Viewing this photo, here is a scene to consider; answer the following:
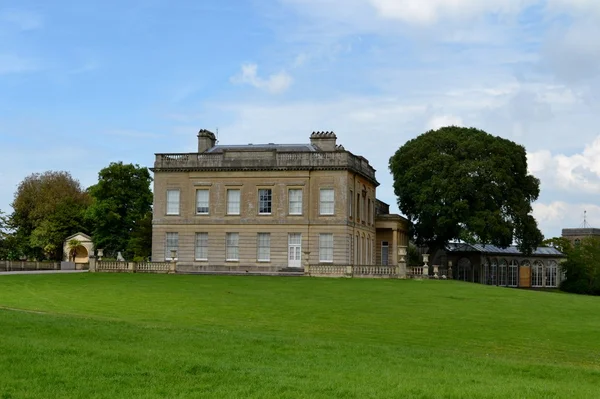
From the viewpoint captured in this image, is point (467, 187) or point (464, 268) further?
point (464, 268)

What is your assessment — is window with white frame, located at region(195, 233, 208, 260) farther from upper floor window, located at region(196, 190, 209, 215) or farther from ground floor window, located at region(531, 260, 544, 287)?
ground floor window, located at region(531, 260, 544, 287)

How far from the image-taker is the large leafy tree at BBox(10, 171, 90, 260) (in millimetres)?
74062

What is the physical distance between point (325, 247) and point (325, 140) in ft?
27.0

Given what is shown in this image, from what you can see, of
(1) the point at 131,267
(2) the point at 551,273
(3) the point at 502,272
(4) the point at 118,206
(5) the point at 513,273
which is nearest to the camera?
(1) the point at 131,267

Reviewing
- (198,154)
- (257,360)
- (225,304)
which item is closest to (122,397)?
(257,360)

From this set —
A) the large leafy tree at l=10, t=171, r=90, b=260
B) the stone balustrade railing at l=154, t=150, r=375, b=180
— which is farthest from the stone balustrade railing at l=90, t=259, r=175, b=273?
the large leafy tree at l=10, t=171, r=90, b=260

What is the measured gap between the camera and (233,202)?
52062mm

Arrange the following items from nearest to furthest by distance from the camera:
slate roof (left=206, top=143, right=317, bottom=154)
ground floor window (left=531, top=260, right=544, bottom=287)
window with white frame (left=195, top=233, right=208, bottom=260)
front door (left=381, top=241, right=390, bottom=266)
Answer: window with white frame (left=195, top=233, right=208, bottom=260)
slate roof (left=206, top=143, right=317, bottom=154)
front door (left=381, top=241, right=390, bottom=266)
ground floor window (left=531, top=260, right=544, bottom=287)

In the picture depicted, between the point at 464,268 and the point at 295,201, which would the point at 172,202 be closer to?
the point at 295,201

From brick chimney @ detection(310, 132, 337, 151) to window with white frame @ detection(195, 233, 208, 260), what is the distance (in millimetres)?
10242

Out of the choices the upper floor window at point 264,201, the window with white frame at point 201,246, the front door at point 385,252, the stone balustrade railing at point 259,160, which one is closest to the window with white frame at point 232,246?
the window with white frame at point 201,246

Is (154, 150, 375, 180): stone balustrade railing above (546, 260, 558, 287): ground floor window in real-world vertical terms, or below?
above

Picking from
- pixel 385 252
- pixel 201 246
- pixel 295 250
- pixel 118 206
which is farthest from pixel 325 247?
pixel 118 206

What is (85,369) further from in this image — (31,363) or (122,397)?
(122,397)
